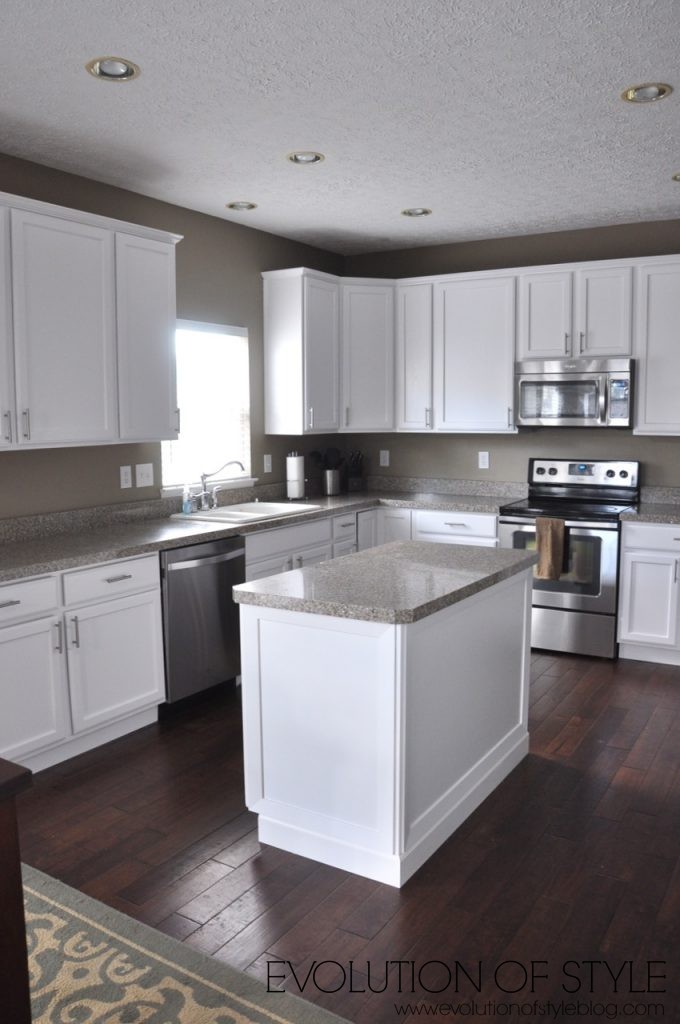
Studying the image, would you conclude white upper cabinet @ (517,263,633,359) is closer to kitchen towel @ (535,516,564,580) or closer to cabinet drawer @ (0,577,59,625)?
kitchen towel @ (535,516,564,580)

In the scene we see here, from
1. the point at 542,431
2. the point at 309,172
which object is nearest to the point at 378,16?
the point at 309,172

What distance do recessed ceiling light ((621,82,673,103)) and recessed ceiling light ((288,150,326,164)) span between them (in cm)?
132

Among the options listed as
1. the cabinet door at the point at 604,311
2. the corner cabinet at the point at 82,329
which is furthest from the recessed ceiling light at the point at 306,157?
the cabinet door at the point at 604,311

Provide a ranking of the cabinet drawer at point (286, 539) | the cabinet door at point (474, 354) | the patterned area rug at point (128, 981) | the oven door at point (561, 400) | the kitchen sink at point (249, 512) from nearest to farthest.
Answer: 1. the patterned area rug at point (128, 981)
2. the cabinet drawer at point (286, 539)
3. the kitchen sink at point (249, 512)
4. the oven door at point (561, 400)
5. the cabinet door at point (474, 354)

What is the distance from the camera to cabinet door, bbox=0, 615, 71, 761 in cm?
307

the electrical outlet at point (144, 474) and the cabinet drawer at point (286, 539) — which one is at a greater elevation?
the electrical outlet at point (144, 474)

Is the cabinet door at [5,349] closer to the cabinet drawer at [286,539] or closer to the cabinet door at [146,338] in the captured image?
the cabinet door at [146,338]

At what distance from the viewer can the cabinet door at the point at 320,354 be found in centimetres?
518

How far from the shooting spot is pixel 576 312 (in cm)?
500

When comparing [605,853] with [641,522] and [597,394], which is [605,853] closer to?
[641,522]

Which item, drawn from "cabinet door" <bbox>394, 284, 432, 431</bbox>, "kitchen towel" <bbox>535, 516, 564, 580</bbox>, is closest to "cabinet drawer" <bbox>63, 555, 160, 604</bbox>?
"kitchen towel" <bbox>535, 516, 564, 580</bbox>

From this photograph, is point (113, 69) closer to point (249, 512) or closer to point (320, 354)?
point (249, 512)

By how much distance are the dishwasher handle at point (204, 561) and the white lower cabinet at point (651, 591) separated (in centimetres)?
219

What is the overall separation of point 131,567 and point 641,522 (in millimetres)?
2801
